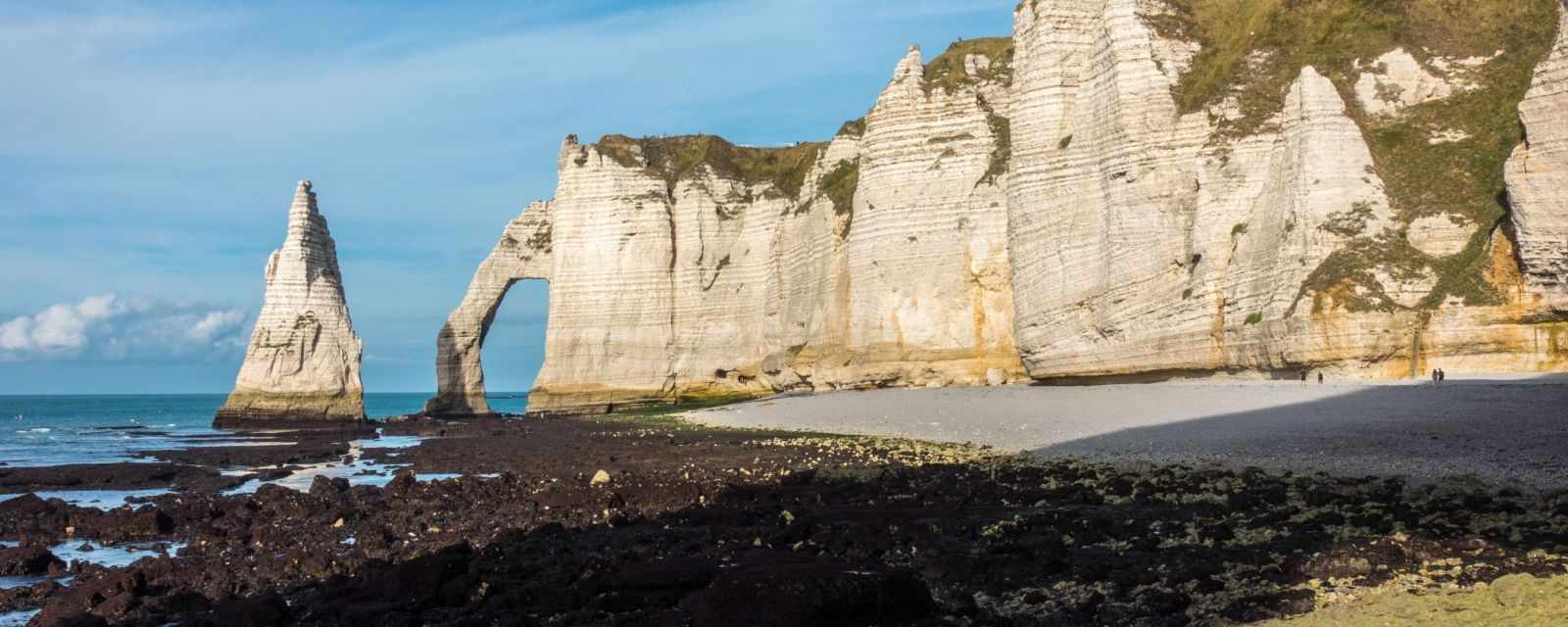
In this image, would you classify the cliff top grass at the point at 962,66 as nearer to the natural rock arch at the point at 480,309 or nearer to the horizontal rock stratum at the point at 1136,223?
the horizontal rock stratum at the point at 1136,223

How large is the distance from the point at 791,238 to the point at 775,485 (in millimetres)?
35924

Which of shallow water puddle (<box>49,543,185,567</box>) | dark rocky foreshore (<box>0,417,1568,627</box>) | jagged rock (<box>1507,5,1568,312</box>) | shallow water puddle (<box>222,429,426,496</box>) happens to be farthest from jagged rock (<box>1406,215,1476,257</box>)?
shallow water puddle (<box>49,543,185,567</box>)

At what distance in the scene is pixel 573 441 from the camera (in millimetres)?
29469

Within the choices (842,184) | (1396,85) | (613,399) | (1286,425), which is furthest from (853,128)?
(1286,425)

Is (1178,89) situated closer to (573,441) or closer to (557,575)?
(573,441)

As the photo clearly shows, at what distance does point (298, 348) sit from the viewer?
47.8 metres

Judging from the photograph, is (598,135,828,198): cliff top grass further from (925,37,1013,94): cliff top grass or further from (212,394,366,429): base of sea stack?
(212,394,366,429): base of sea stack

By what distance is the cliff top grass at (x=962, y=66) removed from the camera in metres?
42.4

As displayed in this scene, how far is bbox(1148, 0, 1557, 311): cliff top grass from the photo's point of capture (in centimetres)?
2544

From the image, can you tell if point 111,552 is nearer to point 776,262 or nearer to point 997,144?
point 997,144

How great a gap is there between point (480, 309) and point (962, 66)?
25.5m

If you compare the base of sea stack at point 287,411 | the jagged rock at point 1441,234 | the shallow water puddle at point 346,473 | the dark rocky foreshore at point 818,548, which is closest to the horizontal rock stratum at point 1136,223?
the jagged rock at point 1441,234

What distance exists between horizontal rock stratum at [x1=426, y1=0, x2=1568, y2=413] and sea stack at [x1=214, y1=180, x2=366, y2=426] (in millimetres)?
9398

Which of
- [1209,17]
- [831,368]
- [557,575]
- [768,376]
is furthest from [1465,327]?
[768,376]
